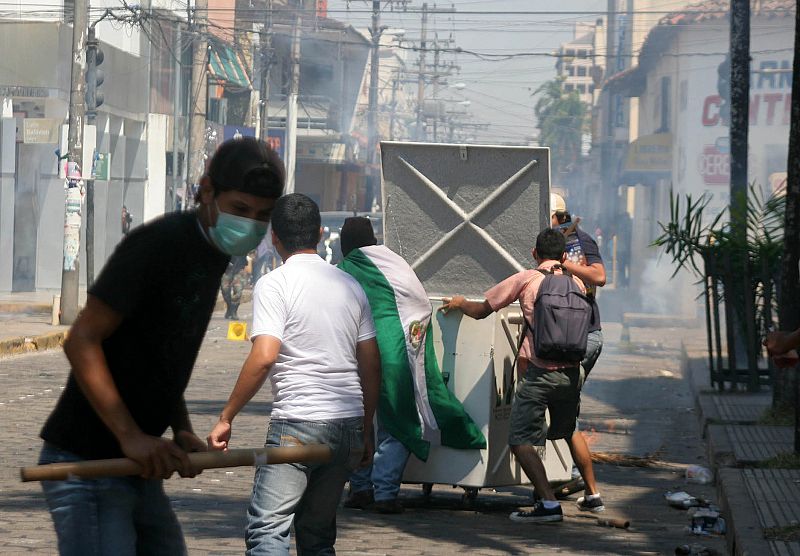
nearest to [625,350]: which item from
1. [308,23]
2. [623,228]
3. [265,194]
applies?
[265,194]

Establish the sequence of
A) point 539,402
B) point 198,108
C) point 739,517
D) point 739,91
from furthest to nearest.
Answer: point 198,108 < point 739,91 < point 539,402 < point 739,517

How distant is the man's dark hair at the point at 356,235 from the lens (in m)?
8.11

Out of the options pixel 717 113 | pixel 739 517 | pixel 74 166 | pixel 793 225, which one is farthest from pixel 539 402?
pixel 717 113

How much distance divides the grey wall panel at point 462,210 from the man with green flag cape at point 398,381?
89cm

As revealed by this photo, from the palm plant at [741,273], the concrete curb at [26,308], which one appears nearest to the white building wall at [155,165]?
the concrete curb at [26,308]

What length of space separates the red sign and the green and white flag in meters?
35.0

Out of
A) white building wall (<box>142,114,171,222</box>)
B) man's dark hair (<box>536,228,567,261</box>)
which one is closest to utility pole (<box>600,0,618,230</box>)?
white building wall (<box>142,114,171,222</box>)

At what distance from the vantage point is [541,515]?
7.84 meters

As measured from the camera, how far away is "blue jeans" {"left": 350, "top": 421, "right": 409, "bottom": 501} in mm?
7945

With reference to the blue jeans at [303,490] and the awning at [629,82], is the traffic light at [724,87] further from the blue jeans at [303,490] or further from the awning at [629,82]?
the blue jeans at [303,490]

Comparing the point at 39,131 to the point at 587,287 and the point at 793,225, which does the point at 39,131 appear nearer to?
the point at 793,225

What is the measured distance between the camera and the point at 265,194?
3768mm

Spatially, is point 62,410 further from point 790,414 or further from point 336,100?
point 336,100

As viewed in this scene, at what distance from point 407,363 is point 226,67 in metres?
42.9
